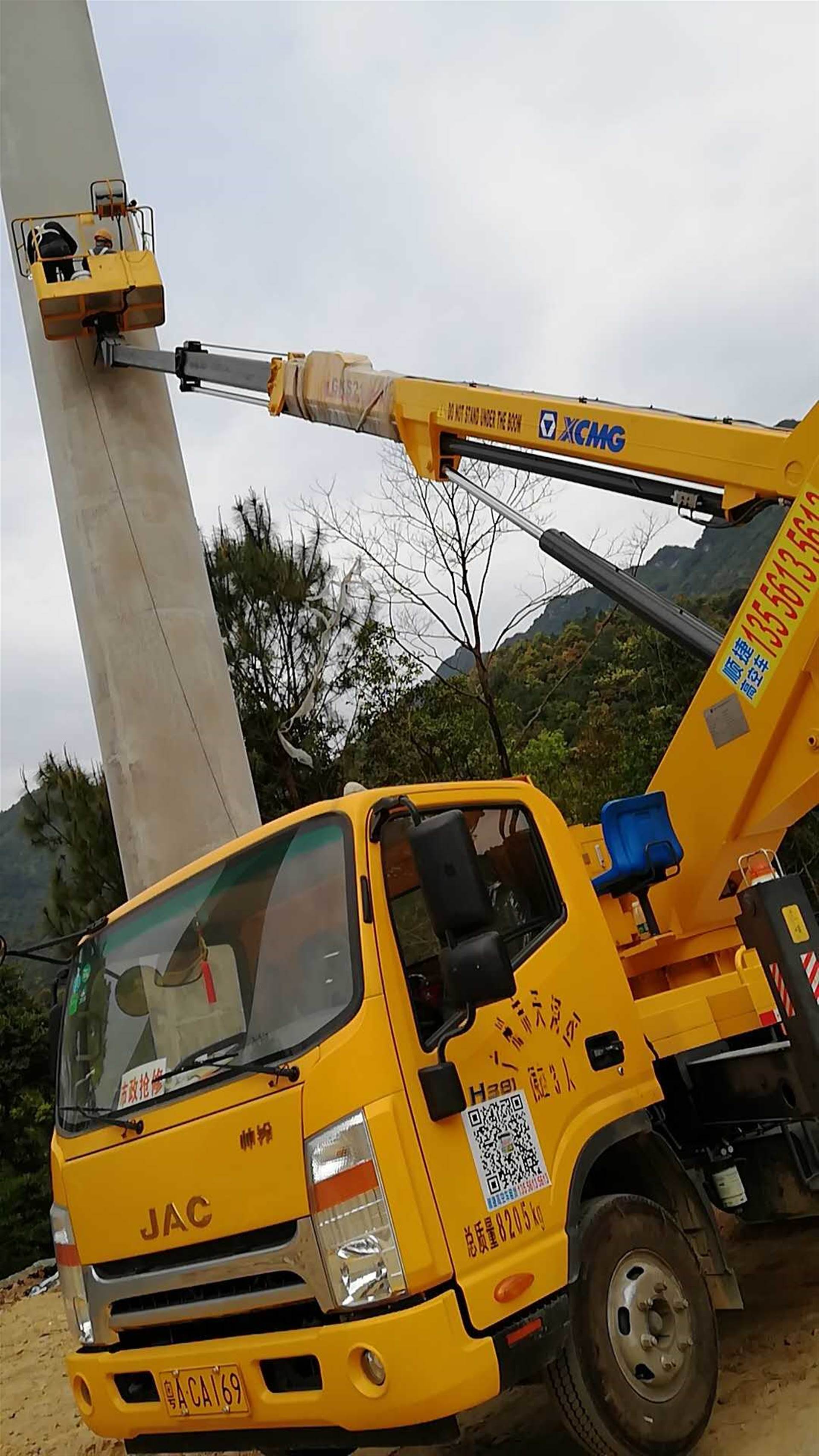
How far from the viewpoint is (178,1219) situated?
3.59 m

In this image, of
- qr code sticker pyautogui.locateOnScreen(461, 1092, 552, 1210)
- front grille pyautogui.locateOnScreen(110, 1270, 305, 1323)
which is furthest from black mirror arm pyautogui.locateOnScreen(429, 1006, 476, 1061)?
front grille pyautogui.locateOnScreen(110, 1270, 305, 1323)

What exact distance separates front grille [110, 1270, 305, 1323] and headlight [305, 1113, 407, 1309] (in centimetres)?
16

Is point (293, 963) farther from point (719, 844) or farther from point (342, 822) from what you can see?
point (719, 844)

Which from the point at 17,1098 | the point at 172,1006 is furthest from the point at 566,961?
the point at 17,1098

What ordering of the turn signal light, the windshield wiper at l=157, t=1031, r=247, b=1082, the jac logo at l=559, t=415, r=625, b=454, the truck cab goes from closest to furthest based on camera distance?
the truck cab, the turn signal light, the windshield wiper at l=157, t=1031, r=247, b=1082, the jac logo at l=559, t=415, r=625, b=454

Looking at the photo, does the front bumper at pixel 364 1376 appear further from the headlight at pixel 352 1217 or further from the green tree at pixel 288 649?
the green tree at pixel 288 649

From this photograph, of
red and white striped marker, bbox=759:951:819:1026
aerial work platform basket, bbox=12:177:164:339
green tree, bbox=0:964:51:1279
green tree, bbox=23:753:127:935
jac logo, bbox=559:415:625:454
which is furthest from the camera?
green tree, bbox=23:753:127:935

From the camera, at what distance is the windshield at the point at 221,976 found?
3.48 metres

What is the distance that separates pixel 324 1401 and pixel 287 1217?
47cm

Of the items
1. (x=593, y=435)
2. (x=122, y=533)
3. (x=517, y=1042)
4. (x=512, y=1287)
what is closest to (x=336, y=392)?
(x=593, y=435)

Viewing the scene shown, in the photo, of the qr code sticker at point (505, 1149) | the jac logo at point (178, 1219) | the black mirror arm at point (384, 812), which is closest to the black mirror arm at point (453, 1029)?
the qr code sticker at point (505, 1149)

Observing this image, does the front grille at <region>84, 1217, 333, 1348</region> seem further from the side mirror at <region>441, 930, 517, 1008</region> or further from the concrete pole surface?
the concrete pole surface

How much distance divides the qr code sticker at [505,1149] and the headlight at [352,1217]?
362 mm

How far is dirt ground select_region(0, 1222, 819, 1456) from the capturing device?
4.09m
